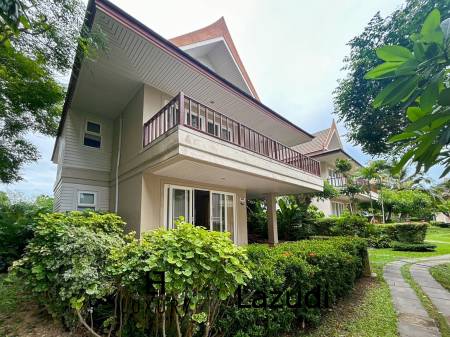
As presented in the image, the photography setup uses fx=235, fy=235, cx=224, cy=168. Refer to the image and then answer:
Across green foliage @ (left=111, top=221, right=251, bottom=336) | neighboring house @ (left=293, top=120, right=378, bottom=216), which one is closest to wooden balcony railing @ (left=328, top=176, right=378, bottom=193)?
neighboring house @ (left=293, top=120, right=378, bottom=216)

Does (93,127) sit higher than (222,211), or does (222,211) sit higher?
(93,127)

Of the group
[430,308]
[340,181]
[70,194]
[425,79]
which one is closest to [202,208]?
[70,194]

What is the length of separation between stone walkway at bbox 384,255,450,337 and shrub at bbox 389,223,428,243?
612 centimetres

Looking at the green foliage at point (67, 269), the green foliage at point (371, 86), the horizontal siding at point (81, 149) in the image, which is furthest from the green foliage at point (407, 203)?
the green foliage at point (67, 269)

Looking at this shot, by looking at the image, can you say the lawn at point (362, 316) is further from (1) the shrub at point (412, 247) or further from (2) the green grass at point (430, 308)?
(1) the shrub at point (412, 247)

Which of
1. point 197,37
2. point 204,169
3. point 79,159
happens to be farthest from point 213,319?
point 197,37

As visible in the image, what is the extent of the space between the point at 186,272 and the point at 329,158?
21.1 metres

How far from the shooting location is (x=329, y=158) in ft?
69.2

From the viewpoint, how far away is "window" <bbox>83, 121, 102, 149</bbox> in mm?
9883

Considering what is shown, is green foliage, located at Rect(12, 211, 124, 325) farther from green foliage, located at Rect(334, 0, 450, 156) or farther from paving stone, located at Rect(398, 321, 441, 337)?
green foliage, located at Rect(334, 0, 450, 156)

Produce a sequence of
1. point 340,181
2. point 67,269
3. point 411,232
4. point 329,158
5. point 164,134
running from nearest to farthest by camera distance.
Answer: point 67,269 → point 164,134 → point 411,232 → point 329,158 → point 340,181

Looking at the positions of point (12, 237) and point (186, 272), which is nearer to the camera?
point (186, 272)

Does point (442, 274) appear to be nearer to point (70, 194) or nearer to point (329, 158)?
point (70, 194)

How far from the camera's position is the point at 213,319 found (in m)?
3.00
